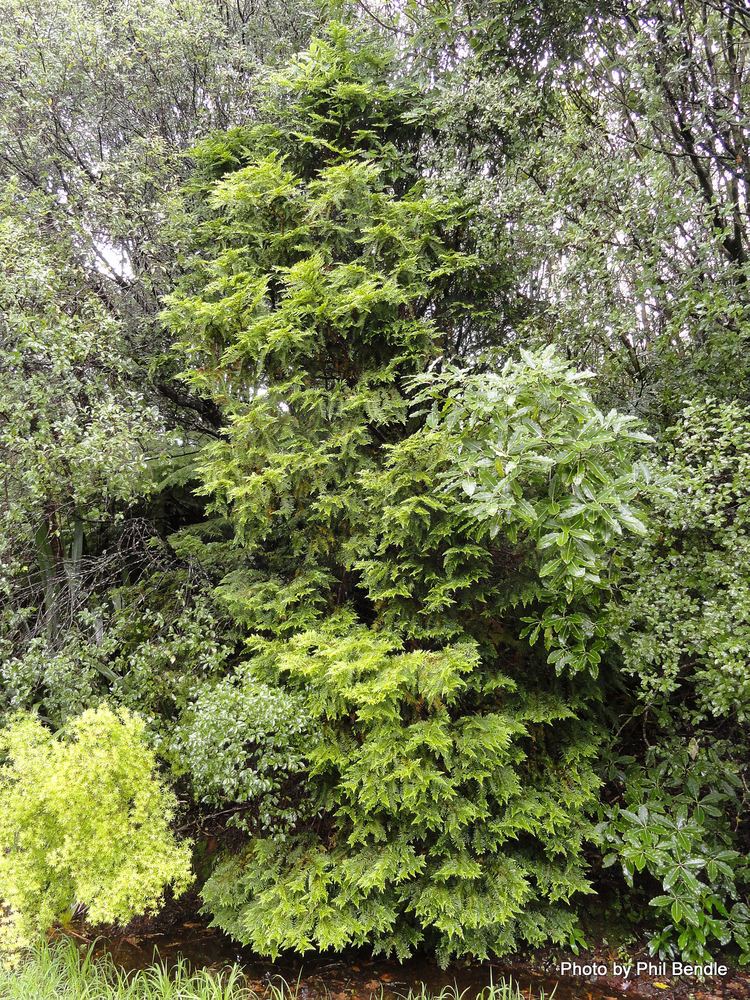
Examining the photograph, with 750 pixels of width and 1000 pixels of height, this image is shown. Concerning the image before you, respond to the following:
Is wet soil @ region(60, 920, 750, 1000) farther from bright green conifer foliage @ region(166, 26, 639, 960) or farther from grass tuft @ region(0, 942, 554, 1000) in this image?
bright green conifer foliage @ region(166, 26, 639, 960)

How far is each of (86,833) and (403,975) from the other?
1906 millimetres

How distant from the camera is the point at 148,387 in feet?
17.2

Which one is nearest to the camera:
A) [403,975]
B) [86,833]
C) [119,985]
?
[119,985]

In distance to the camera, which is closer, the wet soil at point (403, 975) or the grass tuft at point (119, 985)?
the grass tuft at point (119, 985)

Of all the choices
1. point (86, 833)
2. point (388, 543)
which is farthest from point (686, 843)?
point (86, 833)

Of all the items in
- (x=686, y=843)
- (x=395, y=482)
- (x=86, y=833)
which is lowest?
(x=686, y=843)

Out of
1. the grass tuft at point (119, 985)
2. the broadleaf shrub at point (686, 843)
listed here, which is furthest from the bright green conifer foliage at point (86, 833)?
the broadleaf shrub at point (686, 843)

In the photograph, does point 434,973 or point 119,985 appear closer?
point 119,985

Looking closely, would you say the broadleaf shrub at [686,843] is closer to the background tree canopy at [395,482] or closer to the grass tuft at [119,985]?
the background tree canopy at [395,482]

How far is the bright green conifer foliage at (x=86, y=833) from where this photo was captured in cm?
307

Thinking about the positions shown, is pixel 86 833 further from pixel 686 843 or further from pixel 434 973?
pixel 686 843

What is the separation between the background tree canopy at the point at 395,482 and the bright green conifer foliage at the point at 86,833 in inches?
0.9

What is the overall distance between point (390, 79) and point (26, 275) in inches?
122

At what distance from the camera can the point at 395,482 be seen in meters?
3.50
